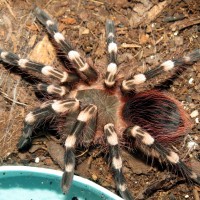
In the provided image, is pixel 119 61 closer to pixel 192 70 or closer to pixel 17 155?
pixel 192 70

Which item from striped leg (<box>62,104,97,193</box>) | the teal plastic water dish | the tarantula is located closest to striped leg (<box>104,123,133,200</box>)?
the tarantula

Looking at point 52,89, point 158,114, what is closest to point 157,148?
point 158,114

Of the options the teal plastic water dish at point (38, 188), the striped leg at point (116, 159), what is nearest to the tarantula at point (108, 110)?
the striped leg at point (116, 159)

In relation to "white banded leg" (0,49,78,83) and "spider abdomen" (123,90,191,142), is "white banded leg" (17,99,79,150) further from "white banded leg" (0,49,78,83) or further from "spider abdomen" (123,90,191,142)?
"spider abdomen" (123,90,191,142)

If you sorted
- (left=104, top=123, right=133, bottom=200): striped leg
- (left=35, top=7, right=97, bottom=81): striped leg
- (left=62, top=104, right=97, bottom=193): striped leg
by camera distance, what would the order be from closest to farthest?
(left=62, top=104, right=97, bottom=193): striped leg
(left=104, top=123, right=133, bottom=200): striped leg
(left=35, top=7, right=97, bottom=81): striped leg

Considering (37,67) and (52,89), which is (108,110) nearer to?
(52,89)

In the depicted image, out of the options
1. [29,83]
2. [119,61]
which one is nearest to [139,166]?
[119,61]
